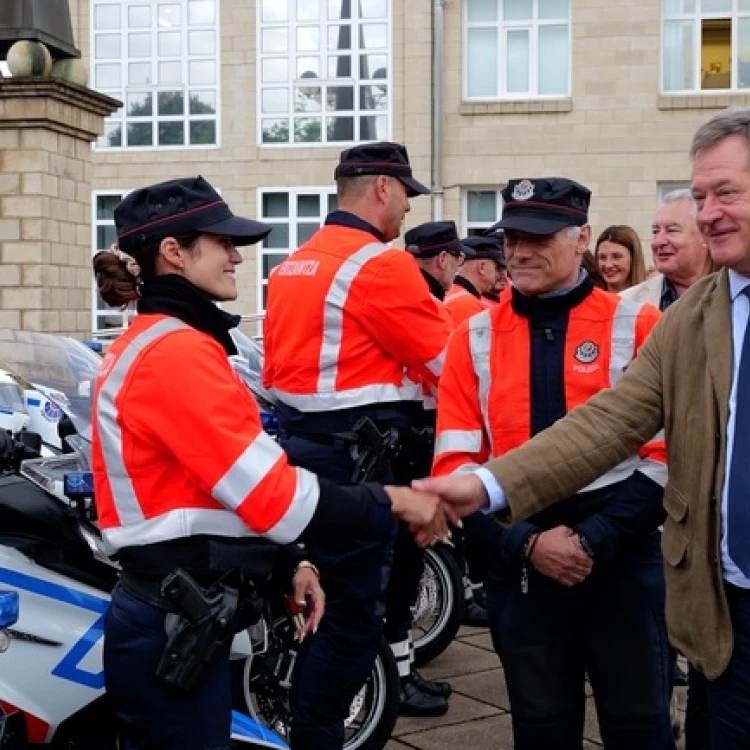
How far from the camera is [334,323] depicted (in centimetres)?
489

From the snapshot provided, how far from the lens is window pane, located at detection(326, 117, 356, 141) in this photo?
25203 mm

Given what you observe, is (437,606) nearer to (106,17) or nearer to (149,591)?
(149,591)

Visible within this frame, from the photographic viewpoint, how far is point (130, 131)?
25.8 meters

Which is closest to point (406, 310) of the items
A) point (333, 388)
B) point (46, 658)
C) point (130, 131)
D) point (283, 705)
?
point (333, 388)

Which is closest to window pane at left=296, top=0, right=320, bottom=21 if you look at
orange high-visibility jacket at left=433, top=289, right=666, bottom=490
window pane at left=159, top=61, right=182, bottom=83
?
window pane at left=159, top=61, right=182, bottom=83

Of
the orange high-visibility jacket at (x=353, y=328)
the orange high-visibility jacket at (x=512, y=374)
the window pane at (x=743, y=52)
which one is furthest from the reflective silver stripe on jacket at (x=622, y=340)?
the window pane at (x=743, y=52)

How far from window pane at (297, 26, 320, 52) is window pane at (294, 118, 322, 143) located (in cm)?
132

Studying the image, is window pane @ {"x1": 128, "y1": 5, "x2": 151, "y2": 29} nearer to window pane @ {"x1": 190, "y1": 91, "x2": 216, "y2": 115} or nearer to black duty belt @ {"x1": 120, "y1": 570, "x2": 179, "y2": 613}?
window pane @ {"x1": 190, "y1": 91, "x2": 216, "y2": 115}

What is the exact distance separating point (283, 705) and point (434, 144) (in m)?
20.3

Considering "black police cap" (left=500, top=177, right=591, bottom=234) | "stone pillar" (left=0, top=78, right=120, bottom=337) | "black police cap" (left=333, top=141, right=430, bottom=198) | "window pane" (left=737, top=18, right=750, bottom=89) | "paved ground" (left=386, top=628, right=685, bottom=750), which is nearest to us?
"black police cap" (left=500, top=177, right=591, bottom=234)

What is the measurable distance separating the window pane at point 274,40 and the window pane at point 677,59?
22.7 feet

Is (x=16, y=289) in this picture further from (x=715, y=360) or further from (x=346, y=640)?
(x=715, y=360)

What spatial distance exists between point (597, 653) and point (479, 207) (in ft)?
70.8

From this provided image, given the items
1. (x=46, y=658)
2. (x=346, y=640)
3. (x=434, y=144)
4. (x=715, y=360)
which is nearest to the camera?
(x=715, y=360)
